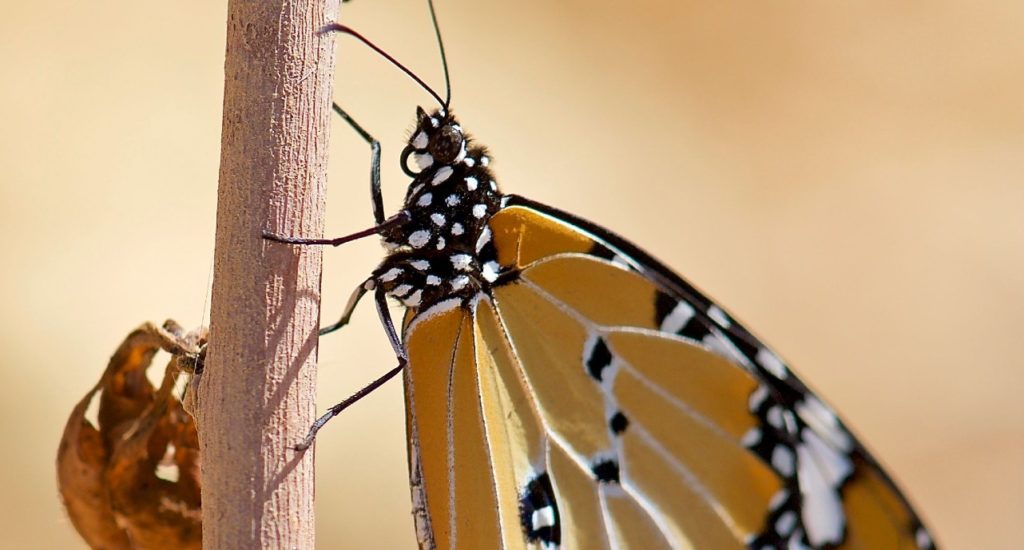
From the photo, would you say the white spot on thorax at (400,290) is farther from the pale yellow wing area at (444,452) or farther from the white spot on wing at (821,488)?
the white spot on wing at (821,488)

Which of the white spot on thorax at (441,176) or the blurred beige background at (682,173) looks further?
the blurred beige background at (682,173)

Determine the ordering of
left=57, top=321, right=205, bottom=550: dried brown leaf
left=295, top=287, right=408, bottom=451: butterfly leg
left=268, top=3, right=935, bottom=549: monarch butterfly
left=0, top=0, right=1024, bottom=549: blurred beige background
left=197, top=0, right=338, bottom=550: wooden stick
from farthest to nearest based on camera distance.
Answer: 1. left=0, top=0, right=1024, bottom=549: blurred beige background
2. left=268, top=3, right=935, bottom=549: monarch butterfly
3. left=295, top=287, right=408, bottom=451: butterfly leg
4. left=57, top=321, right=205, bottom=550: dried brown leaf
5. left=197, top=0, right=338, bottom=550: wooden stick

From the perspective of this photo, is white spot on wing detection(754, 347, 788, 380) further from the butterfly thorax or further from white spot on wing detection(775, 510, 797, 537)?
the butterfly thorax

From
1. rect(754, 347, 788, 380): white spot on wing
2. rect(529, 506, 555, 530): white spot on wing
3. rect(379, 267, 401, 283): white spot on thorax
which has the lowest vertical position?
rect(529, 506, 555, 530): white spot on wing

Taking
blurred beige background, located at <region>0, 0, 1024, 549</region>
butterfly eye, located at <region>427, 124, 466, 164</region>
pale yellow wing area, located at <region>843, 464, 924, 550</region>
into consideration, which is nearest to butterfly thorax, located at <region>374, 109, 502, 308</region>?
butterfly eye, located at <region>427, 124, 466, 164</region>

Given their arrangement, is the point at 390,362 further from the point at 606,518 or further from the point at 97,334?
the point at 606,518

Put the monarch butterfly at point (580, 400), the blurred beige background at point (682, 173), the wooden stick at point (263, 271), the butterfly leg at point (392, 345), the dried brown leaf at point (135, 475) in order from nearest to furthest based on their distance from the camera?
1. the wooden stick at point (263, 271)
2. the dried brown leaf at point (135, 475)
3. the butterfly leg at point (392, 345)
4. the monarch butterfly at point (580, 400)
5. the blurred beige background at point (682, 173)

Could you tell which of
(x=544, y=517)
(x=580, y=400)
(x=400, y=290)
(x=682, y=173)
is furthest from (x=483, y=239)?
(x=682, y=173)

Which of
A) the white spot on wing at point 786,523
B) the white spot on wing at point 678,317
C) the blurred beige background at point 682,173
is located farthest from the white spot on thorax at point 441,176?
the blurred beige background at point 682,173

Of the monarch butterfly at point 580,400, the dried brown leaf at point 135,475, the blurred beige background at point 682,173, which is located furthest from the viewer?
the blurred beige background at point 682,173
